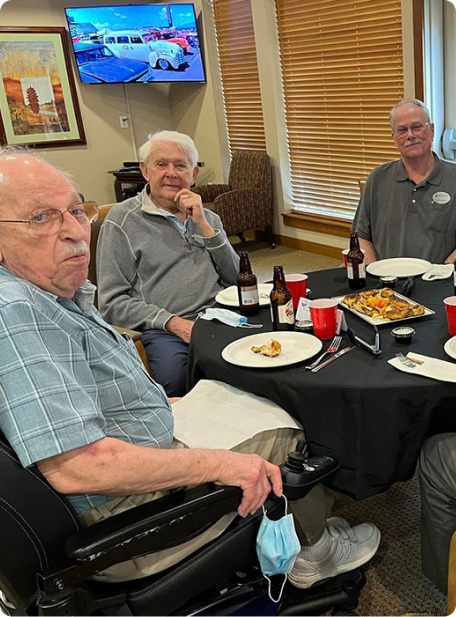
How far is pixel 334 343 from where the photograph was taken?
1582 millimetres

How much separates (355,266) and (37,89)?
514cm

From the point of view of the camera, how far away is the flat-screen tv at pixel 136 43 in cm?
570

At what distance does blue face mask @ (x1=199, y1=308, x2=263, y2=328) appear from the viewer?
1.80 meters

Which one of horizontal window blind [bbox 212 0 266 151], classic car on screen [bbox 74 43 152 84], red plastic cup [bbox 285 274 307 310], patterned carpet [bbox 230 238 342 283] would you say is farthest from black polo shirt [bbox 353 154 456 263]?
classic car on screen [bbox 74 43 152 84]

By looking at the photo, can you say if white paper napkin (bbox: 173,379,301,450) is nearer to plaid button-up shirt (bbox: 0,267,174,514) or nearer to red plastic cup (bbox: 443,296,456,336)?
plaid button-up shirt (bbox: 0,267,174,514)

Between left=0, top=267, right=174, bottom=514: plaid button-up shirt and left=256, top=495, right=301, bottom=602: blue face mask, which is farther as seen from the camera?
left=256, top=495, right=301, bottom=602: blue face mask

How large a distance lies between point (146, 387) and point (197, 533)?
35 centimetres

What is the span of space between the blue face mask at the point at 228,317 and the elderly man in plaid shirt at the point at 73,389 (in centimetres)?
50

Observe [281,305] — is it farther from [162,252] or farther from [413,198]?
[413,198]

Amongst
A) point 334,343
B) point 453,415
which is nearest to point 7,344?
point 334,343

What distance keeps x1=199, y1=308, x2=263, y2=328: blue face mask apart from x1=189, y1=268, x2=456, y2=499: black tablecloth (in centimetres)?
26

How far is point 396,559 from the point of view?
1.72 meters

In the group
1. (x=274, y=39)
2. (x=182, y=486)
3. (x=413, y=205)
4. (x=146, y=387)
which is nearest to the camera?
(x=182, y=486)

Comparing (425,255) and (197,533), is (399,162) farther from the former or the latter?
(197,533)
